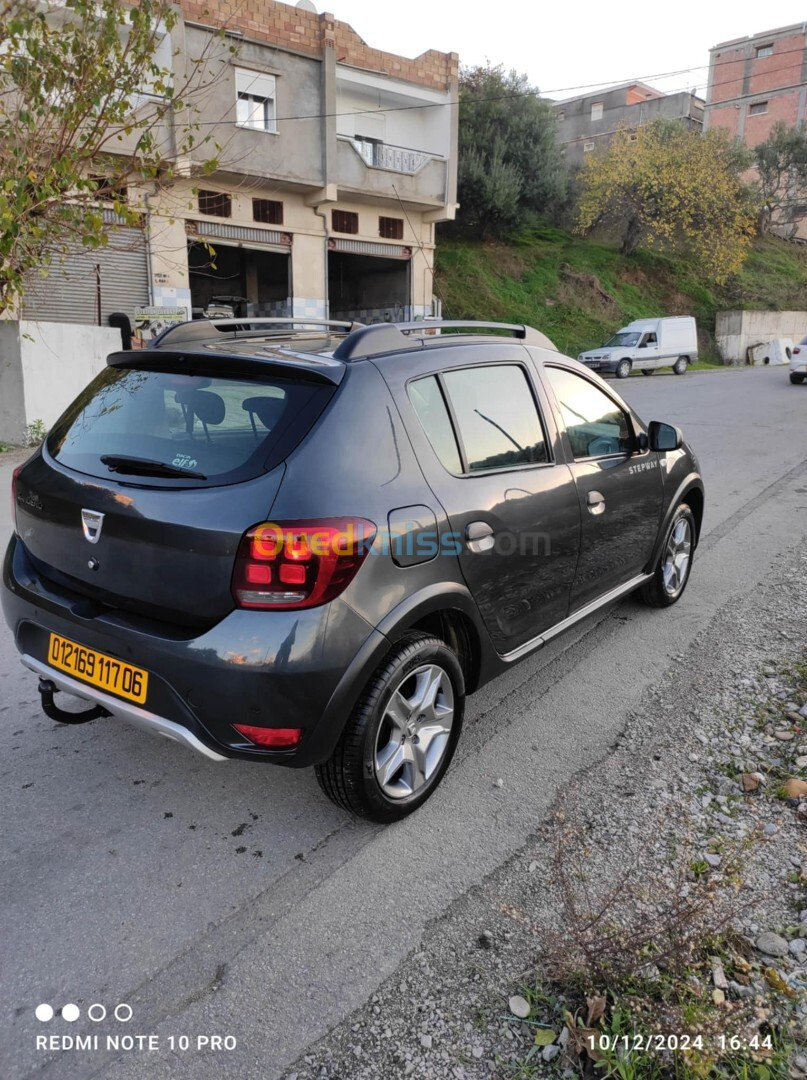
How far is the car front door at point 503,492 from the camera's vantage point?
2.87 metres

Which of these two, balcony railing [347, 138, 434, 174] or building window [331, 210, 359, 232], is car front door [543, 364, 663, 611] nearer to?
building window [331, 210, 359, 232]

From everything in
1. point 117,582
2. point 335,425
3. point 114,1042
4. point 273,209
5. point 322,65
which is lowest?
point 114,1042

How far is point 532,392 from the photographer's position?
11.4 ft

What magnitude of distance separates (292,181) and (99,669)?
21.3 meters

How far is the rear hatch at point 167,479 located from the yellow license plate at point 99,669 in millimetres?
188

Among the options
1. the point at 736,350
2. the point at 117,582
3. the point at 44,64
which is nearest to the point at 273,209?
the point at 44,64

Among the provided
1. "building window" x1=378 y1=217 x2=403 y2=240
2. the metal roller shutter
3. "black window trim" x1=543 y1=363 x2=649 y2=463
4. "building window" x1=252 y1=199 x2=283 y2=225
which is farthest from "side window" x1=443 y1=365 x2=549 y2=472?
"building window" x1=378 y1=217 x2=403 y2=240

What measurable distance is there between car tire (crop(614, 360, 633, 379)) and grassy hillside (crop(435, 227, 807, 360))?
2935 mm

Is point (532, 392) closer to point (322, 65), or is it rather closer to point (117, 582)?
point (117, 582)

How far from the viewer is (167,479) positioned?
99.1 inches

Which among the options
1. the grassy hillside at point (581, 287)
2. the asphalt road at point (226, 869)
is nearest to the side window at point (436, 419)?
the asphalt road at point (226, 869)

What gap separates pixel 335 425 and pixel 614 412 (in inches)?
84.8

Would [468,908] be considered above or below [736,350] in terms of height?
below

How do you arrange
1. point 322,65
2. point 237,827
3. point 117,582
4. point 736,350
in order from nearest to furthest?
point 117,582, point 237,827, point 322,65, point 736,350
